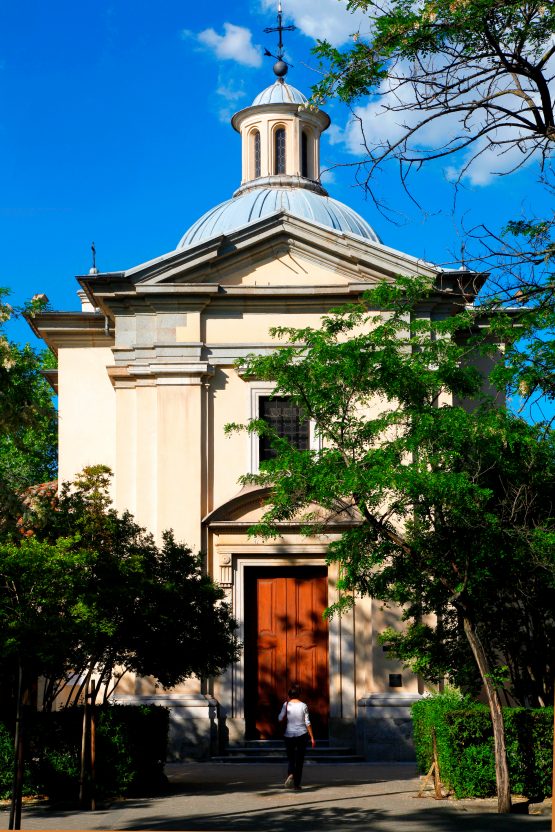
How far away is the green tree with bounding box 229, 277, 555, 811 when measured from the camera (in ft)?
51.8

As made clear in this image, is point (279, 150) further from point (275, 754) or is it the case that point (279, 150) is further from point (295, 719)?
point (295, 719)

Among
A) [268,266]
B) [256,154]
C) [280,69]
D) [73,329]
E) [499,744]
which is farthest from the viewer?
[280,69]

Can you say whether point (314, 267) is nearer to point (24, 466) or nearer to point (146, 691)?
point (146, 691)

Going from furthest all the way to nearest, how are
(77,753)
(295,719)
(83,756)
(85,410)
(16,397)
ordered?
(85,410)
(295,719)
(77,753)
(83,756)
(16,397)

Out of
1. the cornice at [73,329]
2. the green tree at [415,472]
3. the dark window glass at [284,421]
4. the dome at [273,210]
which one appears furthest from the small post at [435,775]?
the dome at [273,210]

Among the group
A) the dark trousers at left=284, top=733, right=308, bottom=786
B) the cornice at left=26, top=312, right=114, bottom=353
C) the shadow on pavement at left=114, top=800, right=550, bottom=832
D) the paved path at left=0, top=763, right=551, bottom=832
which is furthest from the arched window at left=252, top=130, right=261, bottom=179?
the shadow on pavement at left=114, top=800, right=550, bottom=832

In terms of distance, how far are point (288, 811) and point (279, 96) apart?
70.0ft

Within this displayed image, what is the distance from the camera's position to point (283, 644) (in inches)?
926

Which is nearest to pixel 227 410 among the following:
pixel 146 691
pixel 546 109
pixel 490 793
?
pixel 146 691

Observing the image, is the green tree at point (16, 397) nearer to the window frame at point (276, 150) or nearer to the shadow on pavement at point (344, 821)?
the shadow on pavement at point (344, 821)

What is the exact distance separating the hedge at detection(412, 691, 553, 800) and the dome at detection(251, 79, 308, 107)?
19522 millimetres

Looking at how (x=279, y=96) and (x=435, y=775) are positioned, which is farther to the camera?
(x=279, y=96)

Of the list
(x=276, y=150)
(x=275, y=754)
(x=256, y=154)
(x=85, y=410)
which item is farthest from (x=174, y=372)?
(x=256, y=154)

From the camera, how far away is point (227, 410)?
2403 cm
